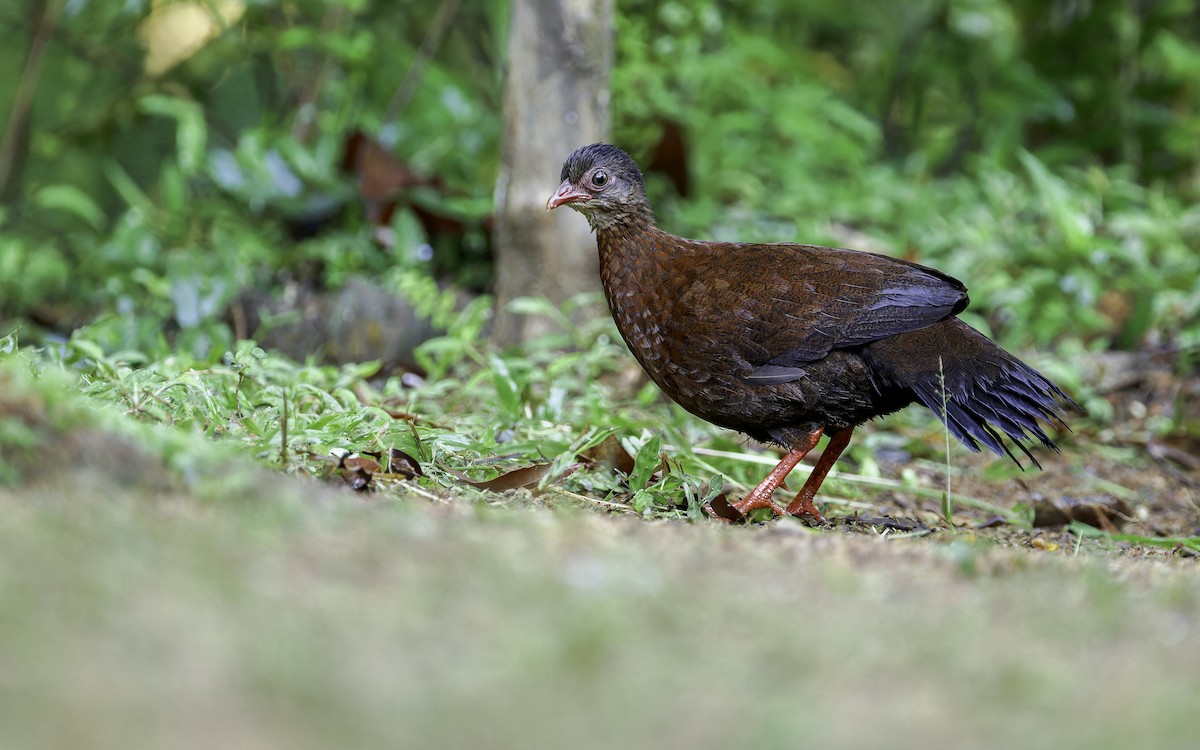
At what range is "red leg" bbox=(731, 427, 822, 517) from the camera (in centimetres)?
376

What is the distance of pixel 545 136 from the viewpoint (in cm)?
571

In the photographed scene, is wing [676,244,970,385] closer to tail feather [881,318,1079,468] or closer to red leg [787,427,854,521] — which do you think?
tail feather [881,318,1079,468]

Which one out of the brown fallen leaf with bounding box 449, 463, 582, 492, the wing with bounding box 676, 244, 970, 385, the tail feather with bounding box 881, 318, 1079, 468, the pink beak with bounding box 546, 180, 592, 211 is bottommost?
the brown fallen leaf with bounding box 449, 463, 582, 492

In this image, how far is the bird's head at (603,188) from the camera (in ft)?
14.4

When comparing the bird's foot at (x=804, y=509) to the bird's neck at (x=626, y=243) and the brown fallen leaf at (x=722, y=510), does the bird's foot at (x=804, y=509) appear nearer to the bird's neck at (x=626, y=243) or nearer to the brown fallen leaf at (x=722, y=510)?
the brown fallen leaf at (x=722, y=510)

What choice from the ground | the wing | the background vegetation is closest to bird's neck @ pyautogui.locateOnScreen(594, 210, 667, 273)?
the wing

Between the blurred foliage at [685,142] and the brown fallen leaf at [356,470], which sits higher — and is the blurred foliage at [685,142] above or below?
above

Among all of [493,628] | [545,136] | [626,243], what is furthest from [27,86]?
[493,628]

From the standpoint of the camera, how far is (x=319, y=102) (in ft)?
25.3

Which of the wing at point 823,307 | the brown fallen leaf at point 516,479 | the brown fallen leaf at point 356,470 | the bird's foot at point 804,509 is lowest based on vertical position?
the bird's foot at point 804,509

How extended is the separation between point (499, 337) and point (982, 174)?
3423 millimetres

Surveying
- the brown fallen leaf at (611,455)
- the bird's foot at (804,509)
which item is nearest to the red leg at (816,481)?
the bird's foot at (804,509)

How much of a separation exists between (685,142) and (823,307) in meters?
3.46

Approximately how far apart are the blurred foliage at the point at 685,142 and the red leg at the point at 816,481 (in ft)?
7.74
